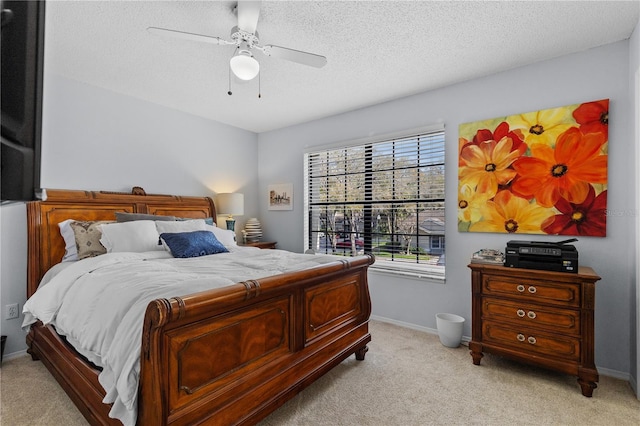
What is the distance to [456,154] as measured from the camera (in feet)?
10.4

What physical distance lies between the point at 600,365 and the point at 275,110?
4.03m

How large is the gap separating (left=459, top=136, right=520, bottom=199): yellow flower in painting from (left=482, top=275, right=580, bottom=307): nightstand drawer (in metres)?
0.86

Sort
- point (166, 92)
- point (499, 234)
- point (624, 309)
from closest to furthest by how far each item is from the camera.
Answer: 1. point (624, 309)
2. point (499, 234)
3. point (166, 92)

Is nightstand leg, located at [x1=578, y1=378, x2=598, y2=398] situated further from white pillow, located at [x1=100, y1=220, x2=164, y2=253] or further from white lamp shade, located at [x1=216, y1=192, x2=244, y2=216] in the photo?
white lamp shade, located at [x1=216, y1=192, x2=244, y2=216]

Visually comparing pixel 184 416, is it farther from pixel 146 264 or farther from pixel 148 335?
pixel 146 264

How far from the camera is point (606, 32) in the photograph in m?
2.29

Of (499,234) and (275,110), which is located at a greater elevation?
(275,110)

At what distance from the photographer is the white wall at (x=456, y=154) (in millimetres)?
2369

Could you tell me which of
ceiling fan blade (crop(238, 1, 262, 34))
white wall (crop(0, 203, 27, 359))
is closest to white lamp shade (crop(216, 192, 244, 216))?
white wall (crop(0, 203, 27, 359))

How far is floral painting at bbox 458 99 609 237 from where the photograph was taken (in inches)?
96.6

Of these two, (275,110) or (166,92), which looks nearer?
(166,92)

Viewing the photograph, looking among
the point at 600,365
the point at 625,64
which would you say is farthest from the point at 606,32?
the point at 600,365

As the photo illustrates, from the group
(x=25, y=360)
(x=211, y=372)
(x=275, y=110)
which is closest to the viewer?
(x=211, y=372)

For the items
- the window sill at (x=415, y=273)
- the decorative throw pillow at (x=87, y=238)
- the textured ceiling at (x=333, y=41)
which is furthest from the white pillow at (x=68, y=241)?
the window sill at (x=415, y=273)
